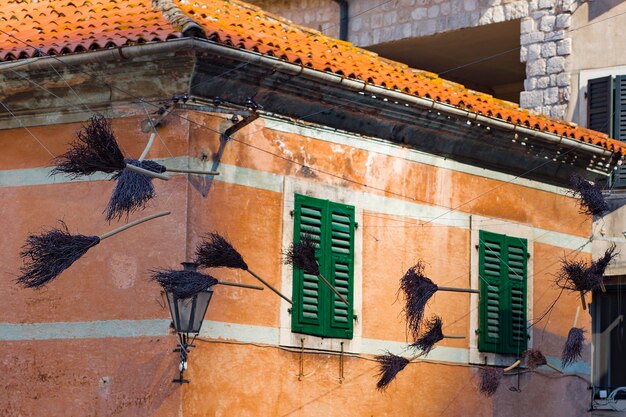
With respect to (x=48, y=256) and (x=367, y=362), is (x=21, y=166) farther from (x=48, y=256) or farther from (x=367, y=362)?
(x=367, y=362)

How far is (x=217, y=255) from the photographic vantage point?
1462cm

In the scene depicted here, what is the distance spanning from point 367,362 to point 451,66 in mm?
9438

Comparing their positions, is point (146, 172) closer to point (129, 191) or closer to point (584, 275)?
point (129, 191)

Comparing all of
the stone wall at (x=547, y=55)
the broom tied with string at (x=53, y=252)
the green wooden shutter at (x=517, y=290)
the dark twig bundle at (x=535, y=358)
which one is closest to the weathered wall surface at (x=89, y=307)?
the broom tied with string at (x=53, y=252)

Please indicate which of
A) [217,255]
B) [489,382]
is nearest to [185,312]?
[217,255]

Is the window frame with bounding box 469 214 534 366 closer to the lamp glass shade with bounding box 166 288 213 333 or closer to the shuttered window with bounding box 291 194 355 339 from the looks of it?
the shuttered window with bounding box 291 194 355 339

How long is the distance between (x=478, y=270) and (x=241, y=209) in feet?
→ 12.9

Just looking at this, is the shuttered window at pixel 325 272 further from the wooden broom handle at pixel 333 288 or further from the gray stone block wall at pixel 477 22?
the gray stone block wall at pixel 477 22

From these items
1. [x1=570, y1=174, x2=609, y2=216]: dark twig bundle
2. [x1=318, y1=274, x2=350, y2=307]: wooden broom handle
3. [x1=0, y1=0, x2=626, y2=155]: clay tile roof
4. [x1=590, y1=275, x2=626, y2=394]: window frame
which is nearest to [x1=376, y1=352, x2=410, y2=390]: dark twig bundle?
[x1=318, y1=274, x2=350, y2=307]: wooden broom handle

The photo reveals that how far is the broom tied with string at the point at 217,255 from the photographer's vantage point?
14602 mm

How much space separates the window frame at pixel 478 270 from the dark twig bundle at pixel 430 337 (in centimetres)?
123

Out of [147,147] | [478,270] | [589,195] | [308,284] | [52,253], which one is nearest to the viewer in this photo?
[52,253]

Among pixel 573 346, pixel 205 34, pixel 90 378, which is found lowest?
pixel 90 378

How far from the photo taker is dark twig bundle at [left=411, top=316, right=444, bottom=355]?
16750 millimetres
